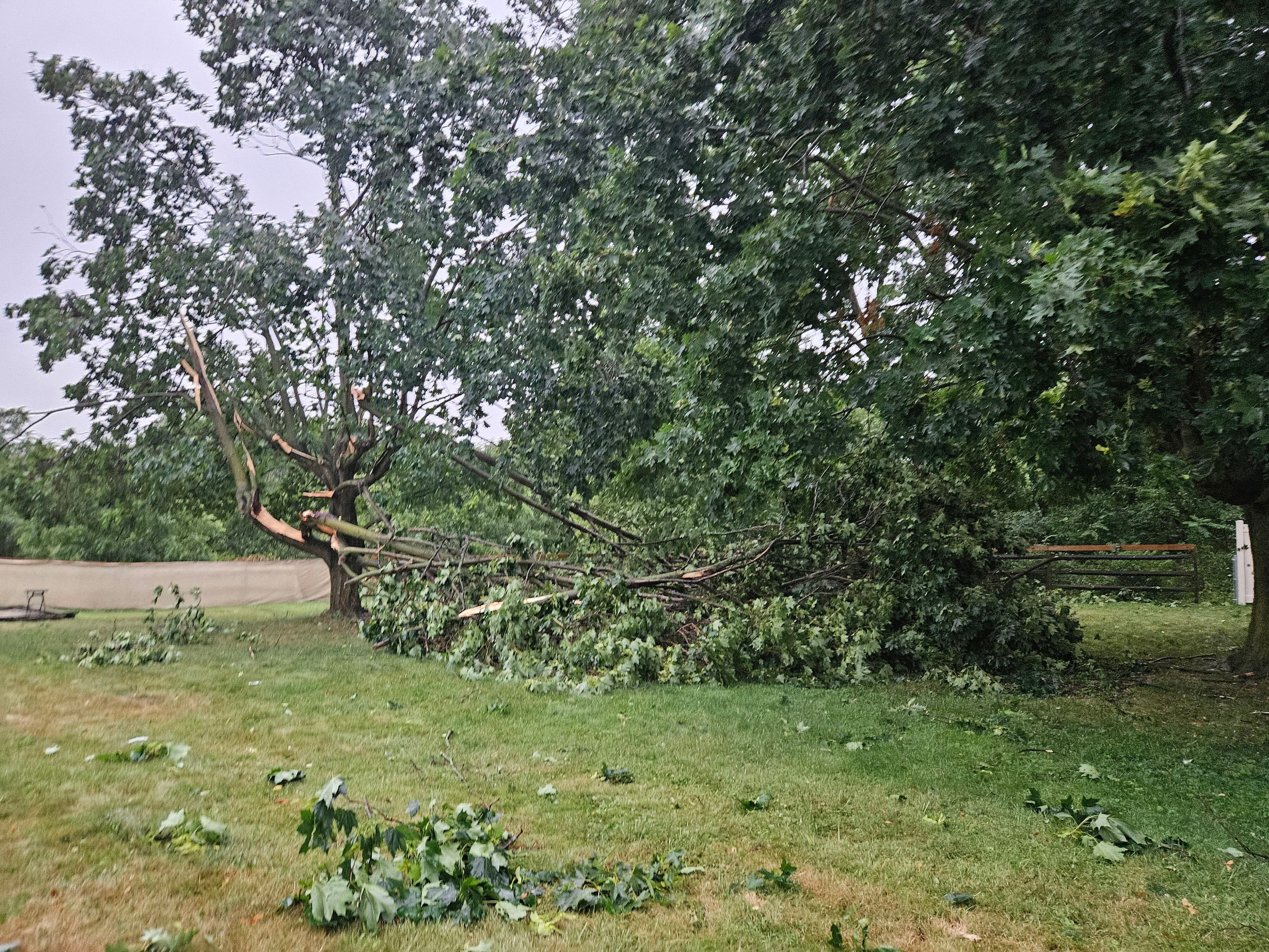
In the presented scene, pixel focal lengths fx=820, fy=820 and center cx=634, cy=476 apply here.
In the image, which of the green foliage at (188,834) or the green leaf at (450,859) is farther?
the green foliage at (188,834)

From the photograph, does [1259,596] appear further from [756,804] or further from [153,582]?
[153,582]

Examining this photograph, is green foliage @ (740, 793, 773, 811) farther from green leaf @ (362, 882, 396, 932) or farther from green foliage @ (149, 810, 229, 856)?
green foliage @ (149, 810, 229, 856)

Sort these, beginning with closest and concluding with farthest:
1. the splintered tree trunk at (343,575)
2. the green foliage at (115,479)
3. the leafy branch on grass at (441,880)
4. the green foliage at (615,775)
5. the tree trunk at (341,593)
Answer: the leafy branch on grass at (441,880)
the green foliage at (615,775)
the green foliage at (115,479)
the splintered tree trunk at (343,575)
the tree trunk at (341,593)

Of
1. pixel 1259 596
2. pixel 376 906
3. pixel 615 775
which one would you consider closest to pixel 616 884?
pixel 376 906

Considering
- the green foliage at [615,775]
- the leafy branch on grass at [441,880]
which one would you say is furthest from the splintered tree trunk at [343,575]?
the leafy branch on grass at [441,880]

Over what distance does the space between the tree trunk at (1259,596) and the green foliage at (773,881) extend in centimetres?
692

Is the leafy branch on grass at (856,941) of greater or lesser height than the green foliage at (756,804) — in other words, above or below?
above

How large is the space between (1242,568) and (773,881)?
15.9 m

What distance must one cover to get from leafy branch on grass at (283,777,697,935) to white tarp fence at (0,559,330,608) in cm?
1325

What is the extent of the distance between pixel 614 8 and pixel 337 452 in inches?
342

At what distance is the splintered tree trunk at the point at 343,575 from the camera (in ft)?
46.5

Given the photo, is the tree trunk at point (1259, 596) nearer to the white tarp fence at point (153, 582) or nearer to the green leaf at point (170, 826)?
the green leaf at point (170, 826)

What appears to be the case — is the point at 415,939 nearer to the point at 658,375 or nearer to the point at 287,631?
the point at 658,375

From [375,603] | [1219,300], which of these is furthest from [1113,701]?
[375,603]
